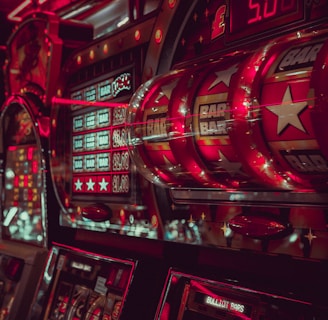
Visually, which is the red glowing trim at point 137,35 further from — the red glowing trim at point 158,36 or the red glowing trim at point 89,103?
the red glowing trim at point 89,103

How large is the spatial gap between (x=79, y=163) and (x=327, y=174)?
1.89m

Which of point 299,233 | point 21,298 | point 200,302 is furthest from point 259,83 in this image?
point 21,298

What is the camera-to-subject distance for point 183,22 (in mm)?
2283

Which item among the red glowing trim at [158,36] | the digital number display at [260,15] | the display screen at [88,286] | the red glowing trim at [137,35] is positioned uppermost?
the red glowing trim at [137,35]

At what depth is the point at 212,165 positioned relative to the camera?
→ 6.07 feet

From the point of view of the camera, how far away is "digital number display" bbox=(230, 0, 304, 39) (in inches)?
68.4

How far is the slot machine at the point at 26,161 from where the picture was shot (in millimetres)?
3352

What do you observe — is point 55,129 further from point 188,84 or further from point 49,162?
point 188,84

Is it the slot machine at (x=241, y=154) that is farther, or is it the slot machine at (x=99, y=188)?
the slot machine at (x=99, y=188)

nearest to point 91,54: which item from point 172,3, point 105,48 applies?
point 105,48

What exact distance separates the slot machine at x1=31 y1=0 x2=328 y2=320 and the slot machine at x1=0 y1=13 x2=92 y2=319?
41 centimetres

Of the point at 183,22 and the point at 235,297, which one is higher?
the point at 183,22

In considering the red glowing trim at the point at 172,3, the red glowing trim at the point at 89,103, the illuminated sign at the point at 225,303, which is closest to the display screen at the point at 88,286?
the illuminated sign at the point at 225,303

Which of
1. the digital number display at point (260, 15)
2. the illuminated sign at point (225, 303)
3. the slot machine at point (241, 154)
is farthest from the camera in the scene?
the illuminated sign at point (225, 303)
